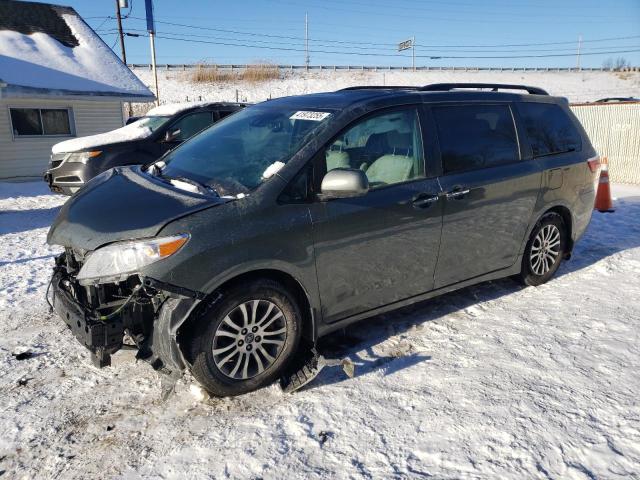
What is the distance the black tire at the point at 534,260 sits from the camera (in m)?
4.76

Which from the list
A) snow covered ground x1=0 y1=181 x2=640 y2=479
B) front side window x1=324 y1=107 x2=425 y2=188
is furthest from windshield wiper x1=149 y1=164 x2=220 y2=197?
Result: snow covered ground x1=0 y1=181 x2=640 y2=479

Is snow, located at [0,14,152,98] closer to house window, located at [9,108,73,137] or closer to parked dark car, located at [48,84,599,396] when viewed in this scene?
house window, located at [9,108,73,137]

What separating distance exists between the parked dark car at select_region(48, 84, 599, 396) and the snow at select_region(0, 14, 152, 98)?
469 inches

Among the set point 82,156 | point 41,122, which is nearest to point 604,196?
point 82,156

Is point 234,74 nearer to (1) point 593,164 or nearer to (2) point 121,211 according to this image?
(1) point 593,164

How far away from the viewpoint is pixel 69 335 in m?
3.97

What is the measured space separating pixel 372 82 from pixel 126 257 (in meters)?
52.7

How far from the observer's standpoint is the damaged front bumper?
2773 mm

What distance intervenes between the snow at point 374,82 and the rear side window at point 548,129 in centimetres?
3746

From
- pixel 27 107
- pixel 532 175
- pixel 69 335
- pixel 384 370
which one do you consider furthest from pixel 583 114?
pixel 27 107

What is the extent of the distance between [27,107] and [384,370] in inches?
572

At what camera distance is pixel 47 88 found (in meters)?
13.2

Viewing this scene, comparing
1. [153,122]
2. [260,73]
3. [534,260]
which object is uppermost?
[260,73]

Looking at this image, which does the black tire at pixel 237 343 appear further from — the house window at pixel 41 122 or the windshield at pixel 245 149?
the house window at pixel 41 122
